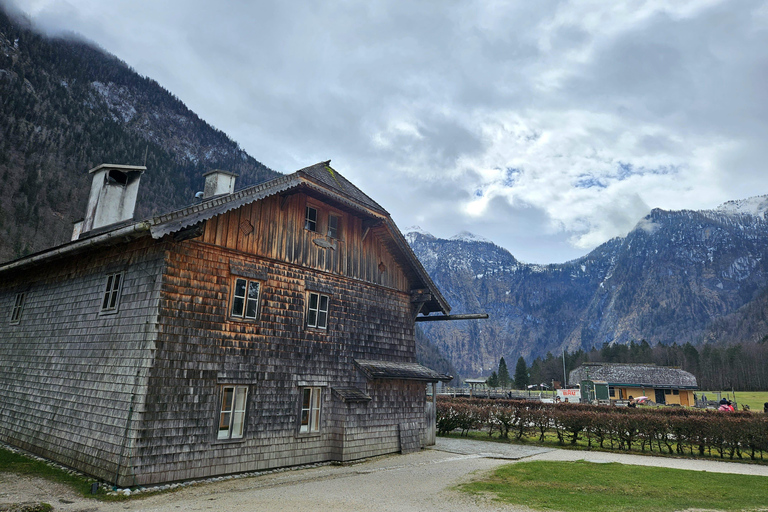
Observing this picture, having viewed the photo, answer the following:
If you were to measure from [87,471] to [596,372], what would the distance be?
6433 centimetres

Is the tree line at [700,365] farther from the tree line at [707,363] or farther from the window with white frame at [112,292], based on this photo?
the window with white frame at [112,292]

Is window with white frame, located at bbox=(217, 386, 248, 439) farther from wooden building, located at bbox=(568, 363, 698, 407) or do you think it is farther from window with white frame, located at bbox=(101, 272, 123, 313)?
wooden building, located at bbox=(568, 363, 698, 407)

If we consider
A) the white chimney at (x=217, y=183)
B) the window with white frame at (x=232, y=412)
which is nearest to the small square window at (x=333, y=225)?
the white chimney at (x=217, y=183)

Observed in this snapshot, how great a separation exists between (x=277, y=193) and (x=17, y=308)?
10.8 meters

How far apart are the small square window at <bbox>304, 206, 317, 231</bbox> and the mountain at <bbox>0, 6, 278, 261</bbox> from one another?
83.7 m

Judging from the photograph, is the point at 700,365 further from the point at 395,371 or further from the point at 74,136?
the point at 74,136

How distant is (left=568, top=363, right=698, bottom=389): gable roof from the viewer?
2355 inches

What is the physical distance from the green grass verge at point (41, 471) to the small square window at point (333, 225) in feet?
31.1

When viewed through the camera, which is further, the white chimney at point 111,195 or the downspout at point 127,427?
the white chimney at point 111,195

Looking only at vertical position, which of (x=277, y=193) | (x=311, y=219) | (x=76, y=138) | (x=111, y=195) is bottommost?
(x=311, y=219)

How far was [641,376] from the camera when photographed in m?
61.2

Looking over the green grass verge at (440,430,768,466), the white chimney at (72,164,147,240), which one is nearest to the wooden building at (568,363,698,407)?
the green grass verge at (440,430,768,466)

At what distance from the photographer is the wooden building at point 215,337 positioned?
35.9ft

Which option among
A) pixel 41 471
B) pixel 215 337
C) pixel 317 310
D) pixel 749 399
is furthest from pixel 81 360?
pixel 749 399
